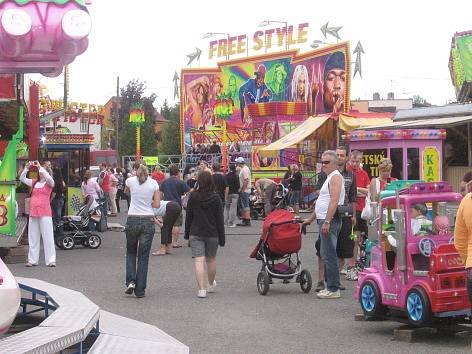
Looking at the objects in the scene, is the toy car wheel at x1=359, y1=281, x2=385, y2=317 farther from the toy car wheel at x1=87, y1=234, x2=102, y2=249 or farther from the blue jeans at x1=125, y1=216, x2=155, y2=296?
the toy car wheel at x1=87, y1=234, x2=102, y2=249

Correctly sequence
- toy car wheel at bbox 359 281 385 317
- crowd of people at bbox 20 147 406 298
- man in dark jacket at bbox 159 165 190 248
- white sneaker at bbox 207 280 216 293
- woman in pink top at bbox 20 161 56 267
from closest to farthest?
toy car wheel at bbox 359 281 385 317 → crowd of people at bbox 20 147 406 298 → white sneaker at bbox 207 280 216 293 → woman in pink top at bbox 20 161 56 267 → man in dark jacket at bbox 159 165 190 248

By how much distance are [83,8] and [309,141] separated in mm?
26313

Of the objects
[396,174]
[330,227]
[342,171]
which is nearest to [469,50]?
[396,174]

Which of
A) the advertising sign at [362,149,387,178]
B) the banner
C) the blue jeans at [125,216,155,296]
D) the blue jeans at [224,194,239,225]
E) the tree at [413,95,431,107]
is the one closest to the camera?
the blue jeans at [125,216,155,296]

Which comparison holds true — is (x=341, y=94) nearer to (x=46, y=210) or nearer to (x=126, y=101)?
(x=46, y=210)

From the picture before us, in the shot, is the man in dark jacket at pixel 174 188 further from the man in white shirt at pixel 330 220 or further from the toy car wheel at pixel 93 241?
the man in white shirt at pixel 330 220

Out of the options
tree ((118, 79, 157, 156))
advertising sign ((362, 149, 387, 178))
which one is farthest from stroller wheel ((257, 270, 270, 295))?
tree ((118, 79, 157, 156))

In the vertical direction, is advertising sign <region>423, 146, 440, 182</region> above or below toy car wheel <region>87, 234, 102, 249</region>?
above

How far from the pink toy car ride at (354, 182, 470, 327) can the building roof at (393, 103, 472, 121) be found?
48.9ft

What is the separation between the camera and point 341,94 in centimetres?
4362

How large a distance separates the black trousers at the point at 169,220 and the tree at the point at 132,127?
50.4m

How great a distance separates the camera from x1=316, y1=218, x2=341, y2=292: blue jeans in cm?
1047

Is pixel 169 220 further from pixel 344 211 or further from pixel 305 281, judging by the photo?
pixel 344 211

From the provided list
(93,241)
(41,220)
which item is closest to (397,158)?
(93,241)
